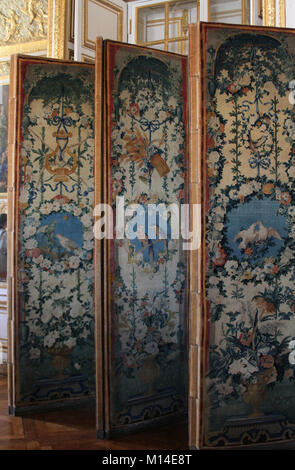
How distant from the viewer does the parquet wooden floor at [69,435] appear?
2.76 m

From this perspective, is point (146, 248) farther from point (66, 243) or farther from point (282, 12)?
point (282, 12)

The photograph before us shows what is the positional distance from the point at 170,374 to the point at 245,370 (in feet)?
2.16

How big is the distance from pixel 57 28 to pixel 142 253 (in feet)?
7.76

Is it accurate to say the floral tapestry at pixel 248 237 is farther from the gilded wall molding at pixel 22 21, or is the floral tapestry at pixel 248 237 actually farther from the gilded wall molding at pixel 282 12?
the gilded wall molding at pixel 22 21

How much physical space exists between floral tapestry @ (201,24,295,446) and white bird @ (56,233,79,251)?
1.18 metres

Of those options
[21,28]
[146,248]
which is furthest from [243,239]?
[21,28]

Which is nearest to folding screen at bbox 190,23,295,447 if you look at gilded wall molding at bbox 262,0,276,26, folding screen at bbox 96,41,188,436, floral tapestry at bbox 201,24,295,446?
floral tapestry at bbox 201,24,295,446

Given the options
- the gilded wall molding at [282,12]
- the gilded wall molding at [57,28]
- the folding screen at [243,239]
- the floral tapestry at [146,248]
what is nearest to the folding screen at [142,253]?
the floral tapestry at [146,248]

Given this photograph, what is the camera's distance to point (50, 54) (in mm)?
4203

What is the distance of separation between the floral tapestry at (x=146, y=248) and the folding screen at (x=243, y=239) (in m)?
0.51
